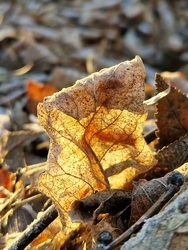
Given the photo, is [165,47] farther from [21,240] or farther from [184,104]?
[21,240]

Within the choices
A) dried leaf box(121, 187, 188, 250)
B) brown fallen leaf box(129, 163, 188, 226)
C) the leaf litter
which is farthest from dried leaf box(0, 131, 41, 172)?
dried leaf box(121, 187, 188, 250)

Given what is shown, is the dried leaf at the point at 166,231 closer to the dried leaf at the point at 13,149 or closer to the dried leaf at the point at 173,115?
the dried leaf at the point at 173,115

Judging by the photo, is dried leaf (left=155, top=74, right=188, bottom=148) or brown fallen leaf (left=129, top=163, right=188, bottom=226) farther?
dried leaf (left=155, top=74, right=188, bottom=148)

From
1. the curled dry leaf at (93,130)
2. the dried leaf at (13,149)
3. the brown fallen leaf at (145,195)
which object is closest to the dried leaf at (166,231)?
the brown fallen leaf at (145,195)

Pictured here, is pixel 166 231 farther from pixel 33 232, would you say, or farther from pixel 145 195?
pixel 33 232

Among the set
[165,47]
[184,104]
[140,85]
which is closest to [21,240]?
[140,85]

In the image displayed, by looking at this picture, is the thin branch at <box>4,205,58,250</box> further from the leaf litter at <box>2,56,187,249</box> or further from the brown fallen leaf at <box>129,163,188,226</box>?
the brown fallen leaf at <box>129,163,188,226</box>
